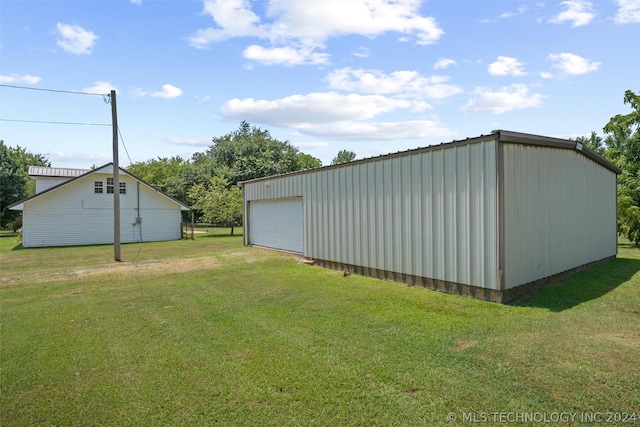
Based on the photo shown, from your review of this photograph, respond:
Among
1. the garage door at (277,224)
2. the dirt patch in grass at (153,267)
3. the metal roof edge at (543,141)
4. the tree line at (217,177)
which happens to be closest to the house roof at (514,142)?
the metal roof edge at (543,141)

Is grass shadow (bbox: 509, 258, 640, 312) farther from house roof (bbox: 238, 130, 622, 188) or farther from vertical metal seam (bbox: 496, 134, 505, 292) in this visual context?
house roof (bbox: 238, 130, 622, 188)

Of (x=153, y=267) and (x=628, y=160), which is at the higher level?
(x=628, y=160)

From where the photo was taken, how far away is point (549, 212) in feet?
25.9

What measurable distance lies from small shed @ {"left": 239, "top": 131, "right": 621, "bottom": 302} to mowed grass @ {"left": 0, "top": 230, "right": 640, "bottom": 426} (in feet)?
1.86

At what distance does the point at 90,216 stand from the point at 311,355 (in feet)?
70.5

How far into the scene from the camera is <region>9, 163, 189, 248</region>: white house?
20203mm

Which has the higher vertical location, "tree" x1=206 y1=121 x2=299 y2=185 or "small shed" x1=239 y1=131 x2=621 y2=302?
"tree" x1=206 y1=121 x2=299 y2=185

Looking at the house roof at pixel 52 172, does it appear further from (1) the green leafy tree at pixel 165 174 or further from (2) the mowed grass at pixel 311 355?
(2) the mowed grass at pixel 311 355

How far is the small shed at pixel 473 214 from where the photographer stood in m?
6.73

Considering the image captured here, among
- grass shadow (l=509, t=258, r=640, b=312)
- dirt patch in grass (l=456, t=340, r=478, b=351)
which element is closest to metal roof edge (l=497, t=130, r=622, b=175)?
grass shadow (l=509, t=258, r=640, b=312)

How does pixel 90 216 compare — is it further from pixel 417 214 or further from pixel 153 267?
pixel 417 214

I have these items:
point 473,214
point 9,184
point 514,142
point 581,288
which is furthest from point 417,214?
point 9,184

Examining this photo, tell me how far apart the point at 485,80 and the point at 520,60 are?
3.34ft

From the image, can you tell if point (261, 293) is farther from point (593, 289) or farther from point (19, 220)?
point (19, 220)
